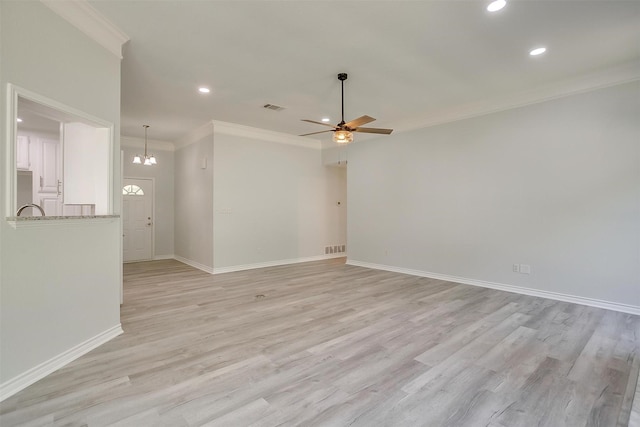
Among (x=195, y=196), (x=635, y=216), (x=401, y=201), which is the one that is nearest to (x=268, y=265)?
(x=195, y=196)

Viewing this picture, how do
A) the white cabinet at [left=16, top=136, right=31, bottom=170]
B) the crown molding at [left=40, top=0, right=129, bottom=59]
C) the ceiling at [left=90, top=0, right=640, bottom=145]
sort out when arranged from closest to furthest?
the crown molding at [left=40, top=0, right=129, bottom=59] < the ceiling at [left=90, top=0, right=640, bottom=145] < the white cabinet at [left=16, top=136, right=31, bottom=170]

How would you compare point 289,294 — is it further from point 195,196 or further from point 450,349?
point 195,196

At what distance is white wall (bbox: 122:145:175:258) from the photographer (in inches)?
308

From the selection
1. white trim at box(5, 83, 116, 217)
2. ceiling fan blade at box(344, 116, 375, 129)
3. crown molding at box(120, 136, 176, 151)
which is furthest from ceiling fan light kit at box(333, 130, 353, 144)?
crown molding at box(120, 136, 176, 151)

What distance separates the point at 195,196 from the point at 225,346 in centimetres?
485

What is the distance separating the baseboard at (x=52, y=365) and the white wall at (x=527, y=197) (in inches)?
198

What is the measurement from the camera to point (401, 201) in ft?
20.3

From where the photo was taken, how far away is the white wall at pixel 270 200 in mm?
6266

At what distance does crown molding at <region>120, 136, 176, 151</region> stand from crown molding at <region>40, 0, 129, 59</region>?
16.6 feet

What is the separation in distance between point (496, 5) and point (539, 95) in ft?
8.11

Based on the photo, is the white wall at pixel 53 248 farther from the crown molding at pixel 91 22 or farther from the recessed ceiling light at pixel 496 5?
the recessed ceiling light at pixel 496 5

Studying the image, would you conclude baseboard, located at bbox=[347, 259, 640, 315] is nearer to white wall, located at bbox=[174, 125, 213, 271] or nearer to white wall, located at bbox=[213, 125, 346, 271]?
white wall, located at bbox=[213, 125, 346, 271]

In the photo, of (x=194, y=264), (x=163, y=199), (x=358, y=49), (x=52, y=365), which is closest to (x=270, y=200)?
(x=194, y=264)

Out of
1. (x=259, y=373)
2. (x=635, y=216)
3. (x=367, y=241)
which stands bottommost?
(x=259, y=373)
